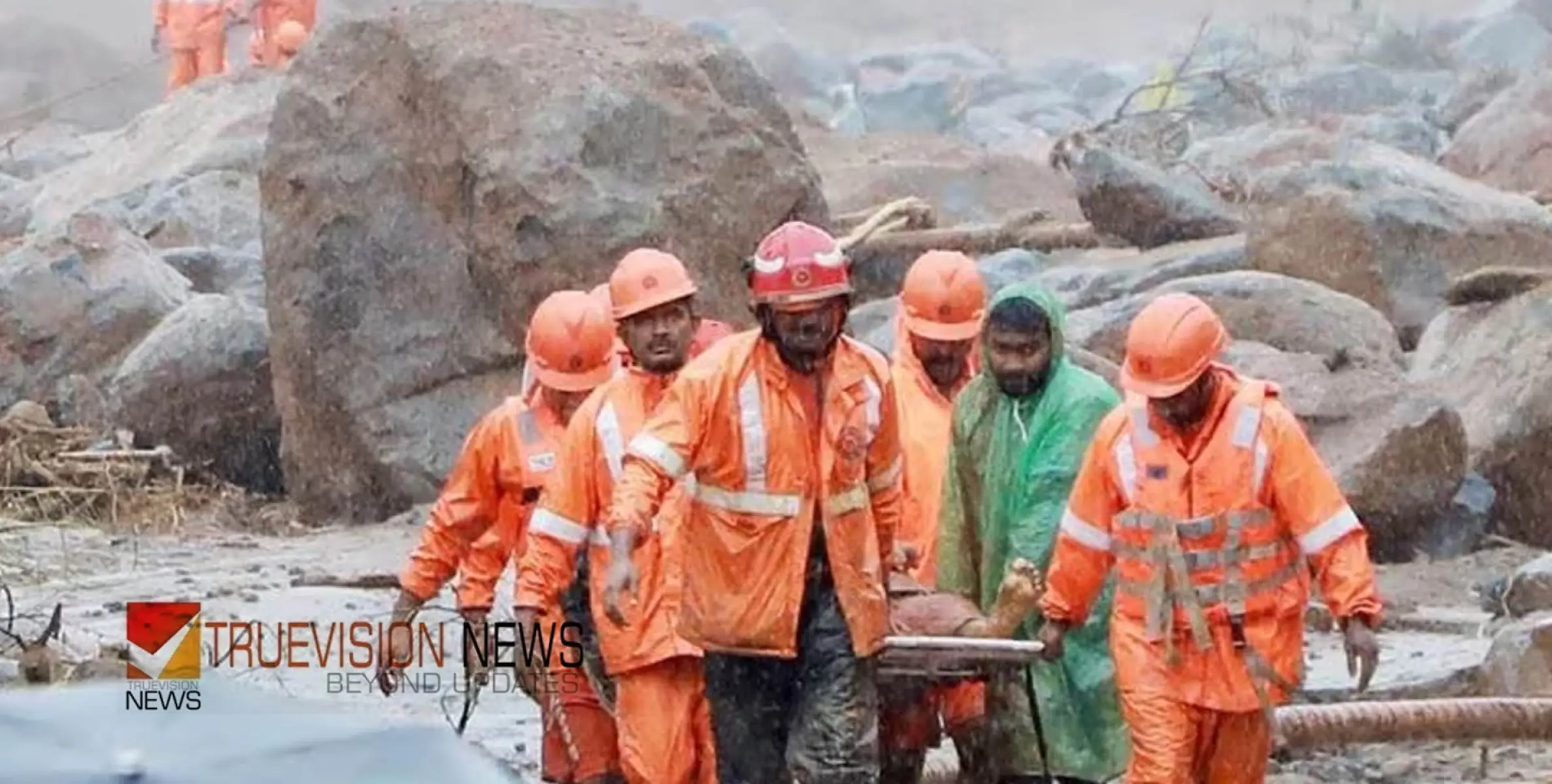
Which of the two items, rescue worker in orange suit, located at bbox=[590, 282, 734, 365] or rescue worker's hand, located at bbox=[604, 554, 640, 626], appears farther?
rescue worker in orange suit, located at bbox=[590, 282, 734, 365]

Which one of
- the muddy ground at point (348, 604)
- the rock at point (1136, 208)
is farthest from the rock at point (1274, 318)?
the rock at point (1136, 208)

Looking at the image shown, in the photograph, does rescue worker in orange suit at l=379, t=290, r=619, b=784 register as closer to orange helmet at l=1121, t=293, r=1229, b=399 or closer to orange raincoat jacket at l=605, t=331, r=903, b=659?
orange raincoat jacket at l=605, t=331, r=903, b=659

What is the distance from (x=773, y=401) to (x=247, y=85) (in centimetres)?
1615

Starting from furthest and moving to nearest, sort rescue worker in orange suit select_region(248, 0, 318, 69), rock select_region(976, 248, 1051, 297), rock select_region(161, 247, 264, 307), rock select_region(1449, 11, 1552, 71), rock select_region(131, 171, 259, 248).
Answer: rock select_region(1449, 11, 1552, 71), rescue worker in orange suit select_region(248, 0, 318, 69), rock select_region(131, 171, 259, 248), rock select_region(161, 247, 264, 307), rock select_region(976, 248, 1051, 297)

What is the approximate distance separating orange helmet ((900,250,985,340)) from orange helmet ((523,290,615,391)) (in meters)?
0.92

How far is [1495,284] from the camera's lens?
13766 mm

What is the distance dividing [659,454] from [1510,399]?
23.0 ft

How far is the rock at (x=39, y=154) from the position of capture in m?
27.5

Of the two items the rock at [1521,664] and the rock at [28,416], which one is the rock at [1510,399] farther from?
→ the rock at [28,416]

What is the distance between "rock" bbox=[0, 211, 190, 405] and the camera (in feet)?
49.3

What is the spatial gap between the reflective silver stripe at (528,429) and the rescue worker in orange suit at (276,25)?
16.2 m

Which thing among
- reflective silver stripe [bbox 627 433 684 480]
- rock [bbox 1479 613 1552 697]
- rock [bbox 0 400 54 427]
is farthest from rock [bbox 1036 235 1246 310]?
reflective silver stripe [bbox 627 433 684 480]

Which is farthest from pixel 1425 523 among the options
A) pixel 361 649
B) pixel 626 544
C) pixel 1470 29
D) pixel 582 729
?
pixel 1470 29

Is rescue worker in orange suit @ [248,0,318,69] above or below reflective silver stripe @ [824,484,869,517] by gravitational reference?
above
